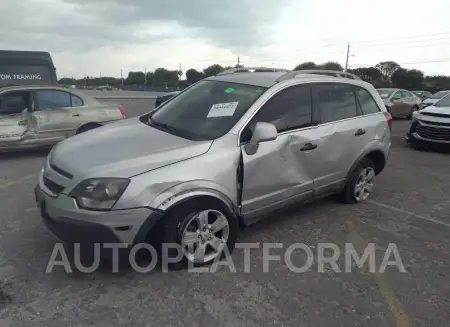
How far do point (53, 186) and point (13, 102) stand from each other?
5042mm

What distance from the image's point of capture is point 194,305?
8.93 ft

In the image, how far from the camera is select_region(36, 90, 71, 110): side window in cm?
729

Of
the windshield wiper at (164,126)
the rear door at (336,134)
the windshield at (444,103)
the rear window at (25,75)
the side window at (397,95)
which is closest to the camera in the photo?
the windshield wiper at (164,126)

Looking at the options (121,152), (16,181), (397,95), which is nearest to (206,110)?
(121,152)

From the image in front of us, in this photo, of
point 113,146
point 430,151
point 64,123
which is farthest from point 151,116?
point 430,151

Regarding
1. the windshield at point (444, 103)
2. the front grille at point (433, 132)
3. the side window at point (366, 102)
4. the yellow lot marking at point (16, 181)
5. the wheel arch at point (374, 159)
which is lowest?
the yellow lot marking at point (16, 181)

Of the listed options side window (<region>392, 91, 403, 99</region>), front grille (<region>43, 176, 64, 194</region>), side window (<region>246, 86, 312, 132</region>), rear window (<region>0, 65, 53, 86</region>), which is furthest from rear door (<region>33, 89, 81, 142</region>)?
side window (<region>392, 91, 403, 99</region>)

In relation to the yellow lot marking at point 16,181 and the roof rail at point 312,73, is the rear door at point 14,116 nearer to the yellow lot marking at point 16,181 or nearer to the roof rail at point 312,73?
the yellow lot marking at point 16,181

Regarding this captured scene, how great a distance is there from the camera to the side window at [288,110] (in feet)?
11.9

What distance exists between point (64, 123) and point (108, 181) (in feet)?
17.6

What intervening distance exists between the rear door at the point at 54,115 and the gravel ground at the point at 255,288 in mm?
3347

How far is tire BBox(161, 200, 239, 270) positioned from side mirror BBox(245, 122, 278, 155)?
22.7 inches

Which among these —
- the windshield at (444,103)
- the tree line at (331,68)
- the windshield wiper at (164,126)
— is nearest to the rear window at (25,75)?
the windshield wiper at (164,126)

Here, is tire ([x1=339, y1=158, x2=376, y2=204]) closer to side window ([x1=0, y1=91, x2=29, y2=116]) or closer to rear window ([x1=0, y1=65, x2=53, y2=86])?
side window ([x1=0, y1=91, x2=29, y2=116])
